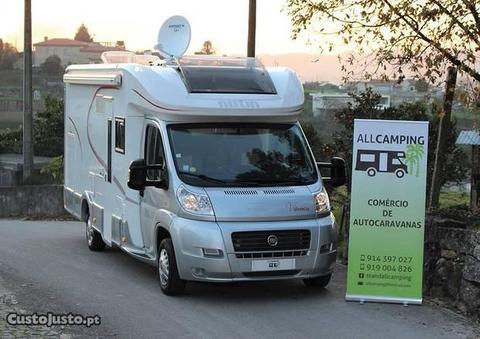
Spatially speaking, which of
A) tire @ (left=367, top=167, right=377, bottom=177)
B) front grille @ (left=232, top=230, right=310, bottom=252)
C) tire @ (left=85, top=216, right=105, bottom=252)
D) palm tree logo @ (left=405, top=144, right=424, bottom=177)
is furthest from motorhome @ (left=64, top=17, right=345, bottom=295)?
tire @ (left=85, top=216, right=105, bottom=252)

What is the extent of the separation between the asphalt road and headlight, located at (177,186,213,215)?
998 mm

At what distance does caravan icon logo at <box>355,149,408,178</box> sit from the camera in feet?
25.7

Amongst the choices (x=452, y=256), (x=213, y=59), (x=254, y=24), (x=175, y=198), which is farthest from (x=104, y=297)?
(x=254, y=24)

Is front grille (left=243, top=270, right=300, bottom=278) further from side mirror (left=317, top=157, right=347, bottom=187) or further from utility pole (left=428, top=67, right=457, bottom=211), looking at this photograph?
utility pole (left=428, top=67, right=457, bottom=211)

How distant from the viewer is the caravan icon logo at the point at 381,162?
7.85m

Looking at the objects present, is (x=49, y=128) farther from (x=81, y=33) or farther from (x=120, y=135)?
(x=120, y=135)

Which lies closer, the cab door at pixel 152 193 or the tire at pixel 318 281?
the cab door at pixel 152 193

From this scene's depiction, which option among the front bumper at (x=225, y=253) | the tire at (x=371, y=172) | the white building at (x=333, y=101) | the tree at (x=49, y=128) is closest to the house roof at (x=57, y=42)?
the tree at (x=49, y=128)

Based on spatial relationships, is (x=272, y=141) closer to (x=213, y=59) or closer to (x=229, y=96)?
(x=229, y=96)

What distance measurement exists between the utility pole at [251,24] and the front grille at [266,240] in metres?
8.43

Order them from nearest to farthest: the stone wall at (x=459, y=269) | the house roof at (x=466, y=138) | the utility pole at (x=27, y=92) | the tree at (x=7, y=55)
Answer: the stone wall at (x=459, y=269) → the house roof at (x=466, y=138) → the utility pole at (x=27, y=92) → the tree at (x=7, y=55)

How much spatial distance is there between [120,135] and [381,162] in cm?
352

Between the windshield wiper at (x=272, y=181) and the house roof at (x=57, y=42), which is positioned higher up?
the house roof at (x=57, y=42)

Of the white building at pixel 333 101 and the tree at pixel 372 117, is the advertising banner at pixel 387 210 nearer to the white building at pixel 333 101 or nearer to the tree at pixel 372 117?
the tree at pixel 372 117
